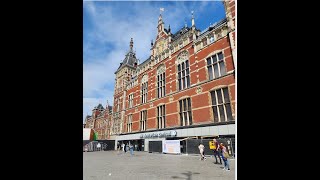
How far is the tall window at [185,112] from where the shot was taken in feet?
63.0

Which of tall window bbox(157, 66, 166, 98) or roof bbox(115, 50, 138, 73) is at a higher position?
roof bbox(115, 50, 138, 73)

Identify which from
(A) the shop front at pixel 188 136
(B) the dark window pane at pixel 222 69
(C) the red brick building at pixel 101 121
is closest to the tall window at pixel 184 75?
(B) the dark window pane at pixel 222 69

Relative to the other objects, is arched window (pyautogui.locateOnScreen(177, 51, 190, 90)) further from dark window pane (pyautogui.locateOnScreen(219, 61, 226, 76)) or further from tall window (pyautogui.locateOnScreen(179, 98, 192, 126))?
dark window pane (pyautogui.locateOnScreen(219, 61, 226, 76))

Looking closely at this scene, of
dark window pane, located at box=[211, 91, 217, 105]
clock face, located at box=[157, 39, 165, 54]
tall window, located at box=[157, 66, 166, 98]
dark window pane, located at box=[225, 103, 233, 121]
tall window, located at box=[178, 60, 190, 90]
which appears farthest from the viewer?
clock face, located at box=[157, 39, 165, 54]

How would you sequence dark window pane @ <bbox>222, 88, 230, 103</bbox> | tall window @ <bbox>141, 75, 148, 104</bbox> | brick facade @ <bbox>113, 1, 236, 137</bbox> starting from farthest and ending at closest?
tall window @ <bbox>141, 75, 148, 104</bbox> → brick facade @ <bbox>113, 1, 236, 137</bbox> → dark window pane @ <bbox>222, 88, 230, 103</bbox>

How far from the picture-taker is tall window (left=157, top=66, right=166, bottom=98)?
77.8ft

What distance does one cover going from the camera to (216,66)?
17.4 metres

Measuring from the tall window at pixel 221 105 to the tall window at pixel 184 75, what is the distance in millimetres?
3939

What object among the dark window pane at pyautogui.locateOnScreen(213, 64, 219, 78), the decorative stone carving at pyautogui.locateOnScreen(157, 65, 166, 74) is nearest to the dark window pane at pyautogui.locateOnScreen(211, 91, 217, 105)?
the dark window pane at pyautogui.locateOnScreen(213, 64, 219, 78)

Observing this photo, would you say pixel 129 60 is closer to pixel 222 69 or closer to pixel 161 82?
pixel 161 82
